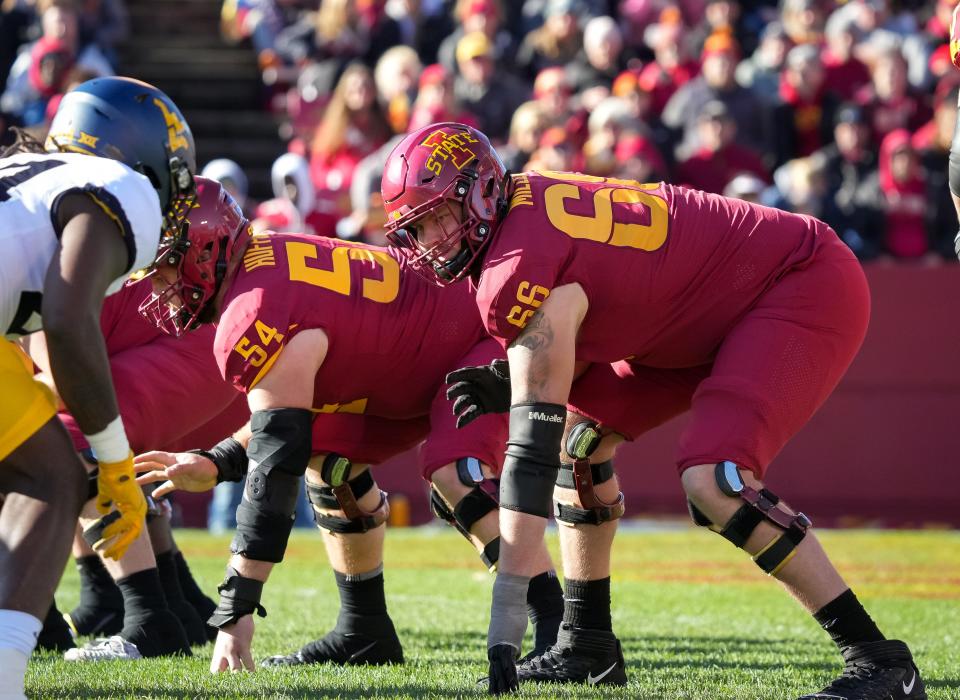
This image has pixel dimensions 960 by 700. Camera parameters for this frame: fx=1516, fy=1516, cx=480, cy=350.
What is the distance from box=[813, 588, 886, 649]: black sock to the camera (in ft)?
14.0

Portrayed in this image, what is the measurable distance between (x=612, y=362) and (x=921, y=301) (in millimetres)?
6922

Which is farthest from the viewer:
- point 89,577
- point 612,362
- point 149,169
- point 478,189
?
point 89,577

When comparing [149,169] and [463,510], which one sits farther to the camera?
[463,510]

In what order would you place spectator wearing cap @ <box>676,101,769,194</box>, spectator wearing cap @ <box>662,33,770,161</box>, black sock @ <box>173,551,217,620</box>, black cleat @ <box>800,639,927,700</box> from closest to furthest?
black cleat @ <box>800,639,927,700</box>
black sock @ <box>173,551,217,620</box>
spectator wearing cap @ <box>676,101,769,194</box>
spectator wearing cap @ <box>662,33,770,161</box>

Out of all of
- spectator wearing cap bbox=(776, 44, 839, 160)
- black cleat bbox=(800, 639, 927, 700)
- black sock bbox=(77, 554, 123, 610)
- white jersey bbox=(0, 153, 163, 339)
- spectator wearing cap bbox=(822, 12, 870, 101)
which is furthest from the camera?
spectator wearing cap bbox=(822, 12, 870, 101)

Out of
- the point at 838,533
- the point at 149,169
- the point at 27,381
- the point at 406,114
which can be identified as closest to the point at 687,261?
the point at 149,169

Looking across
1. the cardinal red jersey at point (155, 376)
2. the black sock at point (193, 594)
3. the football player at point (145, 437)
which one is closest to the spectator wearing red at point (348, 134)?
the black sock at point (193, 594)

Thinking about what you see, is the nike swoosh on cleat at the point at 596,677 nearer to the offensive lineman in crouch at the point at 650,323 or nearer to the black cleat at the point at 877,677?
the offensive lineman in crouch at the point at 650,323

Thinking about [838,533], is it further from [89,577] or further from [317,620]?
[89,577]

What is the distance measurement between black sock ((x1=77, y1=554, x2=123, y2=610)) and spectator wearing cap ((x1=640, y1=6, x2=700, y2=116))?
25.7 ft

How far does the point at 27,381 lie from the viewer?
3.52 metres

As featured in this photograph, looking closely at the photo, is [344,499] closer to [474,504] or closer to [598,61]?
[474,504]

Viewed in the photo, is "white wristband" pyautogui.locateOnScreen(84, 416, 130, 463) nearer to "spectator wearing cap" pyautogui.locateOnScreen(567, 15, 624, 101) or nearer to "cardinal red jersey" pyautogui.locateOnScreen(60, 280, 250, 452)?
"cardinal red jersey" pyautogui.locateOnScreen(60, 280, 250, 452)

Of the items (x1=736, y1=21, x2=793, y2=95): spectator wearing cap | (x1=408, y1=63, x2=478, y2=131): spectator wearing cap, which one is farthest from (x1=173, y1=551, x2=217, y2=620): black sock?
(x1=736, y1=21, x2=793, y2=95): spectator wearing cap
